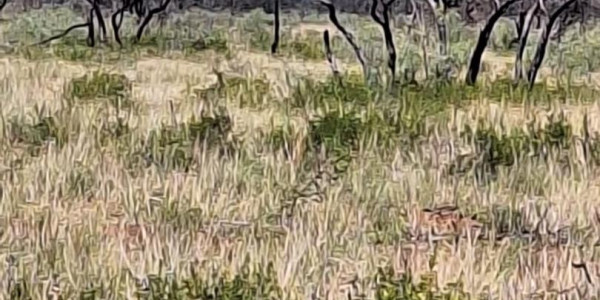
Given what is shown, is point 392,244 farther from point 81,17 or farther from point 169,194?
point 81,17

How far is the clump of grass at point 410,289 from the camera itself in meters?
4.49

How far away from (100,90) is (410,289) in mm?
6609

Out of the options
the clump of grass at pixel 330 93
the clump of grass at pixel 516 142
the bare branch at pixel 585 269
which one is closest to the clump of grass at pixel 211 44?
the clump of grass at pixel 330 93

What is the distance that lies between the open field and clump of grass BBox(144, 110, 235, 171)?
2cm

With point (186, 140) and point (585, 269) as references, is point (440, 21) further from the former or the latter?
point (585, 269)

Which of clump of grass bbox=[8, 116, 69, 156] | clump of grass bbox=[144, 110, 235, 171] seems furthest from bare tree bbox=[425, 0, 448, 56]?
clump of grass bbox=[8, 116, 69, 156]

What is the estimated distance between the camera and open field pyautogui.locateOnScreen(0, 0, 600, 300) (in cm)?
487

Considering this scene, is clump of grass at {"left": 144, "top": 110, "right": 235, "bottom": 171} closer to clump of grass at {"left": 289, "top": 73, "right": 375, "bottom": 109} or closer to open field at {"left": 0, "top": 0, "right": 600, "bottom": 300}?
open field at {"left": 0, "top": 0, "right": 600, "bottom": 300}

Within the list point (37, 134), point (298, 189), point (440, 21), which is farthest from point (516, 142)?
point (440, 21)

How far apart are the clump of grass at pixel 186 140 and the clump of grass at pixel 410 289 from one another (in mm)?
2454

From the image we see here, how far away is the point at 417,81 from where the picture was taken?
12297 millimetres

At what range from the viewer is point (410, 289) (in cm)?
453

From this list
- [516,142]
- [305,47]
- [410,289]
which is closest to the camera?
[410,289]

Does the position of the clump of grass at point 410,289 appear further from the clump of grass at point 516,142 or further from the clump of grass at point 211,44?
the clump of grass at point 211,44
